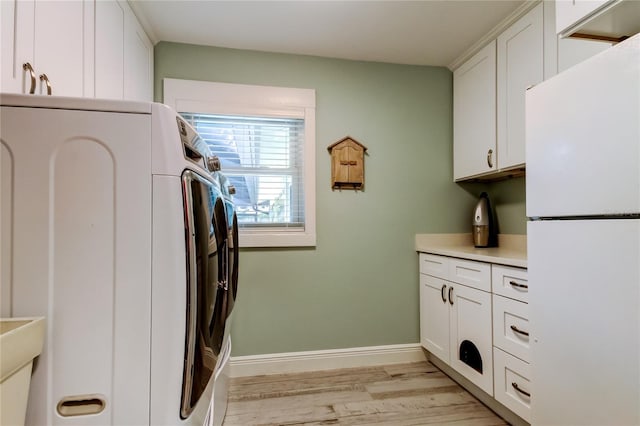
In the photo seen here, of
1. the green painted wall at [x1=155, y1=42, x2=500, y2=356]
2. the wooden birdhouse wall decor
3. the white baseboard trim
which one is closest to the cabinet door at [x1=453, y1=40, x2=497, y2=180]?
the green painted wall at [x1=155, y1=42, x2=500, y2=356]

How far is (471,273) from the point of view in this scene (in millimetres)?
1918

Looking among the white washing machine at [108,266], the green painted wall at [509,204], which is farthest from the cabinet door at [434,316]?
the white washing machine at [108,266]

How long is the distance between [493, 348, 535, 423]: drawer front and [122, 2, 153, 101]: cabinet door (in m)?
2.51

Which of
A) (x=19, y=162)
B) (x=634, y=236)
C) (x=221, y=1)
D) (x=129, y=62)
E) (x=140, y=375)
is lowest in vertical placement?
(x=140, y=375)

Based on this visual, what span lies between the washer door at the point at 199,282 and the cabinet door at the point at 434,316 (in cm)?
170

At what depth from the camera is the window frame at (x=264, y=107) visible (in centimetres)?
A: 222

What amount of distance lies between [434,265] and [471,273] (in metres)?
0.42

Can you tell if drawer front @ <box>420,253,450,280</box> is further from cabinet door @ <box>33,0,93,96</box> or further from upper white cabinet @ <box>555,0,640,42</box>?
cabinet door @ <box>33,0,93,96</box>

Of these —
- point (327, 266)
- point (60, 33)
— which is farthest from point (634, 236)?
point (60, 33)

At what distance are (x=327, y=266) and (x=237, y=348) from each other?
88cm

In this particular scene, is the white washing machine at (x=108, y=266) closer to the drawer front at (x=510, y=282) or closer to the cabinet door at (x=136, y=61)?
the cabinet door at (x=136, y=61)

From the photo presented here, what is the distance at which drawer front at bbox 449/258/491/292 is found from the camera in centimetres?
179

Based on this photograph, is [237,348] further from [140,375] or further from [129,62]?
[129,62]

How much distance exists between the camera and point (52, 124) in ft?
2.45
